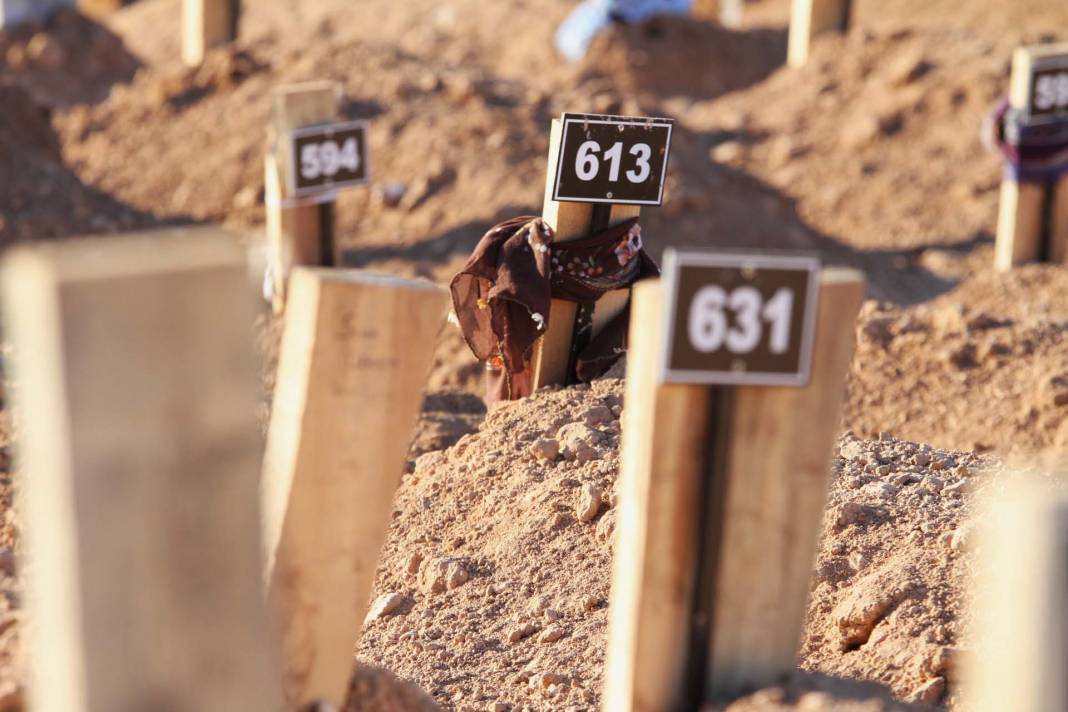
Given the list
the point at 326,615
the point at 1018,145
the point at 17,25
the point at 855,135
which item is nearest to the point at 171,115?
the point at 17,25

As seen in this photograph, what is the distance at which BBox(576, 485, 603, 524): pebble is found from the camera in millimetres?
4477

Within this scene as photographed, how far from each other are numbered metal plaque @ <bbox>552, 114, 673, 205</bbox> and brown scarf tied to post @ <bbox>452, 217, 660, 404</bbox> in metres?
0.12

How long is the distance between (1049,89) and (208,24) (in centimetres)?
627

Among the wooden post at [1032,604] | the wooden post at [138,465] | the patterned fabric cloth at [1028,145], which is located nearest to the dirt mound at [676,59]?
the patterned fabric cloth at [1028,145]

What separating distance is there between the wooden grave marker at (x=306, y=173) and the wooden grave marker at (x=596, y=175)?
6.36 feet

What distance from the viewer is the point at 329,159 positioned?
7.02 meters

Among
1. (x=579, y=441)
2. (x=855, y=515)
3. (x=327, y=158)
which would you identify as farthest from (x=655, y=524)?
(x=327, y=158)

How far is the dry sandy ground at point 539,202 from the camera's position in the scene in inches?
161

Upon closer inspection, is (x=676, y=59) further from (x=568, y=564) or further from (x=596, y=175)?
(x=568, y=564)

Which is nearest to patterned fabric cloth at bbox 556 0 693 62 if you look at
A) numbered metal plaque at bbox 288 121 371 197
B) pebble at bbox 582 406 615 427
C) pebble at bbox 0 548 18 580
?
numbered metal plaque at bbox 288 121 371 197

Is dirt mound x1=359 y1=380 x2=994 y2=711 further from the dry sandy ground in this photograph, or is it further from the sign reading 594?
the sign reading 594

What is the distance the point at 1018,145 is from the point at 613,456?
15.6ft

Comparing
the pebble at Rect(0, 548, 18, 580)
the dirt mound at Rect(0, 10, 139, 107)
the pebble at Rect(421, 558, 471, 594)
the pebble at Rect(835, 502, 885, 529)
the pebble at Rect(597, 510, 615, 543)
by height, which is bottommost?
the pebble at Rect(421, 558, 471, 594)

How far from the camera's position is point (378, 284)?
2900 mm
